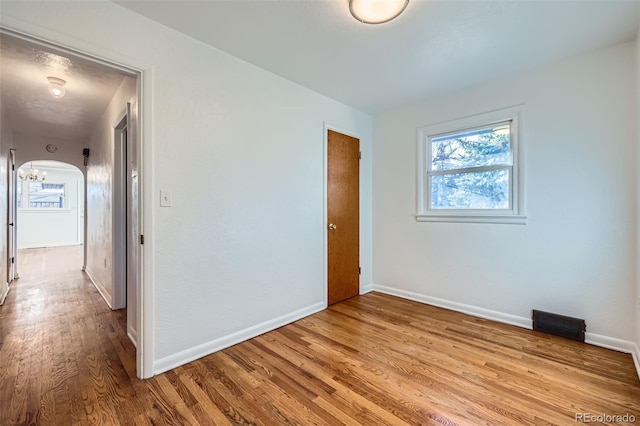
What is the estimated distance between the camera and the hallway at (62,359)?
62.6 inches

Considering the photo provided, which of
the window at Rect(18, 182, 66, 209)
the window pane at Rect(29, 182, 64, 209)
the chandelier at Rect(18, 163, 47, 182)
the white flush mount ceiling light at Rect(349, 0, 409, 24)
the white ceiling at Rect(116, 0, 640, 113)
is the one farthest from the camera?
the window pane at Rect(29, 182, 64, 209)

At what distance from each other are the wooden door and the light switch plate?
5.71 feet

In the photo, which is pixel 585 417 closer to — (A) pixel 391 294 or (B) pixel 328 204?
(A) pixel 391 294

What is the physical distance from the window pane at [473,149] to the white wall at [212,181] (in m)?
1.42

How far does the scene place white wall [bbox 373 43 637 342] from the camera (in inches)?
86.8

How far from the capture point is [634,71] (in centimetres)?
212

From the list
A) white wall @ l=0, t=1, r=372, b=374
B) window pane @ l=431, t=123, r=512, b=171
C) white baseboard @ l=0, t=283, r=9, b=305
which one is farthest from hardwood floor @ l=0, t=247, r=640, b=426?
window pane @ l=431, t=123, r=512, b=171

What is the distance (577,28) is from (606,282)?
198 centimetres

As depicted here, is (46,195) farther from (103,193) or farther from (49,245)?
(103,193)

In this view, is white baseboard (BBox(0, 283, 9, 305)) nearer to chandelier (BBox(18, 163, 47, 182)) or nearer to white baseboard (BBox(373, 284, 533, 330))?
white baseboard (BBox(373, 284, 533, 330))

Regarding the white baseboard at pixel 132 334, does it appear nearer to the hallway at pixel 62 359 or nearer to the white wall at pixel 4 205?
the hallway at pixel 62 359

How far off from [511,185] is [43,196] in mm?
11712

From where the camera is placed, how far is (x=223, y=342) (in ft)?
7.52

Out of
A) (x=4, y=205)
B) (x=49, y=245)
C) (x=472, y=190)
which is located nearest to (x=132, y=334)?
(x=4, y=205)
